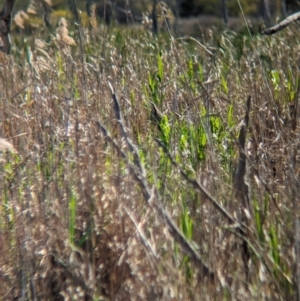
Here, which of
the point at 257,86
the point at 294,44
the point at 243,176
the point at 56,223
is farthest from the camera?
the point at 294,44

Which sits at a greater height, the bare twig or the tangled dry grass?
the bare twig

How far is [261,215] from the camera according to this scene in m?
2.07

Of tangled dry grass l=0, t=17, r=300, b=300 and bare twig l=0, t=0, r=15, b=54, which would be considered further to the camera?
bare twig l=0, t=0, r=15, b=54

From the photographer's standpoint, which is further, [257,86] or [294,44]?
[294,44]

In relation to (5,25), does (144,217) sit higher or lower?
lower

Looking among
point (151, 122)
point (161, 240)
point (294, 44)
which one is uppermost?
point (294, 44)

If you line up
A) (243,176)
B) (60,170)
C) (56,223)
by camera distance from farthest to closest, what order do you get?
(60,170)
(56,223)
(243,176)

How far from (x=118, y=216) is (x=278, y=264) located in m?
0.54

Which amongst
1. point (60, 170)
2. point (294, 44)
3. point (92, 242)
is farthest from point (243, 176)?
point (294, 44)

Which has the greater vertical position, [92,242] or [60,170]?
[60,170]

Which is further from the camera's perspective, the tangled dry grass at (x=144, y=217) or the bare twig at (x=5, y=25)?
the bare twig at (x=5, y=25)

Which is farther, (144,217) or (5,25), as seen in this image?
(5,25)

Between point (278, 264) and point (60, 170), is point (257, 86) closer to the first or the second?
point (60, 170)

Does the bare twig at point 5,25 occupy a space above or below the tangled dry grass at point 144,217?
above
